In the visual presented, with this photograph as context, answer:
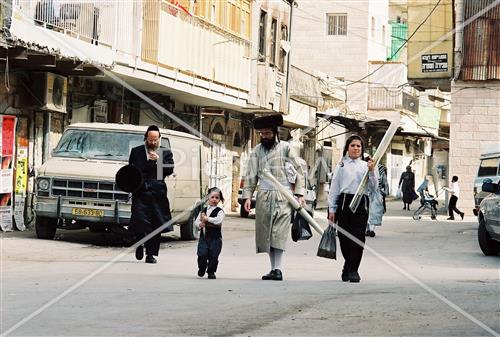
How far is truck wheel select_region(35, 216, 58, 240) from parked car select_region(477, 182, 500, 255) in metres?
7.29

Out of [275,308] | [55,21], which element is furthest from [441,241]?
[275,308]

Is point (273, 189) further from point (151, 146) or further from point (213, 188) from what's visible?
point (151, 146)

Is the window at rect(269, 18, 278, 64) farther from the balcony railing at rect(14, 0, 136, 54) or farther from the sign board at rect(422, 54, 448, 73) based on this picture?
the balcony railing at rect(14, 0, 136, 54)

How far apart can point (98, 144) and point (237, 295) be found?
8.97 m

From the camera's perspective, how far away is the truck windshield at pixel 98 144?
742 inches

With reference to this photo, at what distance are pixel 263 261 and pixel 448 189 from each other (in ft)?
61.5

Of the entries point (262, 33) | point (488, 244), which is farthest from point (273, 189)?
point (262, 33)

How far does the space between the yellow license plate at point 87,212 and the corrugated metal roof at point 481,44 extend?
20.4m

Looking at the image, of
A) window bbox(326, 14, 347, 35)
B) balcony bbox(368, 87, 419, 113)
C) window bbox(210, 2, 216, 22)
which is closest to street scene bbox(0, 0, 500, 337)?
window bbox(210, 2, 216, 22)

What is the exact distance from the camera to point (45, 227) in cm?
1875

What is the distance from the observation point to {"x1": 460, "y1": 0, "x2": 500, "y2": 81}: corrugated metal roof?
3516 cm

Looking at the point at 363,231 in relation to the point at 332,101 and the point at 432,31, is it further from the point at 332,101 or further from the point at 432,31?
the point at 332,101

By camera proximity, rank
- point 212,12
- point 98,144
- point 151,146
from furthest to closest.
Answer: point 212,12
point 98,144
point 151,146

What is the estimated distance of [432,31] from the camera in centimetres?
3656
